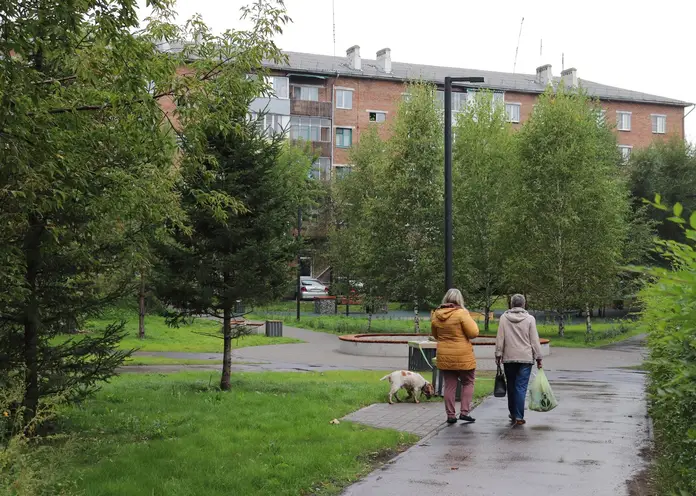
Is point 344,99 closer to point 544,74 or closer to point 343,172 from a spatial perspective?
point 343,172

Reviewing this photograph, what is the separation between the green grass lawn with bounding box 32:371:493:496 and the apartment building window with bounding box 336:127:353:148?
4878 centimetres

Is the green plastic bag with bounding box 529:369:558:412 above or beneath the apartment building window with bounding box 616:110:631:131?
beneath

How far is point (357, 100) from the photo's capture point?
6259cm

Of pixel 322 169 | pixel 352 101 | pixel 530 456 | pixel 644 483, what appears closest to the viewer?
pixel 644 483

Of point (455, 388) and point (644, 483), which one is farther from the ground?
point (455, 388)

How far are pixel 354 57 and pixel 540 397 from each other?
56401mm

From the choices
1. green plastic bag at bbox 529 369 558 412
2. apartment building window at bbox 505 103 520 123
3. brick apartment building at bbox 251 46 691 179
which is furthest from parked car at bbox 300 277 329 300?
green plastic bag at bbox 529 369 558 412

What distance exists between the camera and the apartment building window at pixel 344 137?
62250 mm

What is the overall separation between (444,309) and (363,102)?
5329cm

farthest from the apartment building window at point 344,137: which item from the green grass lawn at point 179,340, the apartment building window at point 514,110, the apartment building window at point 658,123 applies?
the green grass lawn at point 179,340

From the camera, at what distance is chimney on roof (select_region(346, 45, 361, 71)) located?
211ft

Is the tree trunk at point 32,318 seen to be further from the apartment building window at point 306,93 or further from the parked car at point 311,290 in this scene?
the apartment building window at point 306,93

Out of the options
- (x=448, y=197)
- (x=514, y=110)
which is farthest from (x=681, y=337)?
(x=514, y=110)

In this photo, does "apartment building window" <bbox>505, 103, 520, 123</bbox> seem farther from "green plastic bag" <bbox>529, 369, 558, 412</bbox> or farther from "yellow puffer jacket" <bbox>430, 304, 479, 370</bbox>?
"yellow puffer jacket" <bbox>430, 304, 479, 370</bbox>
